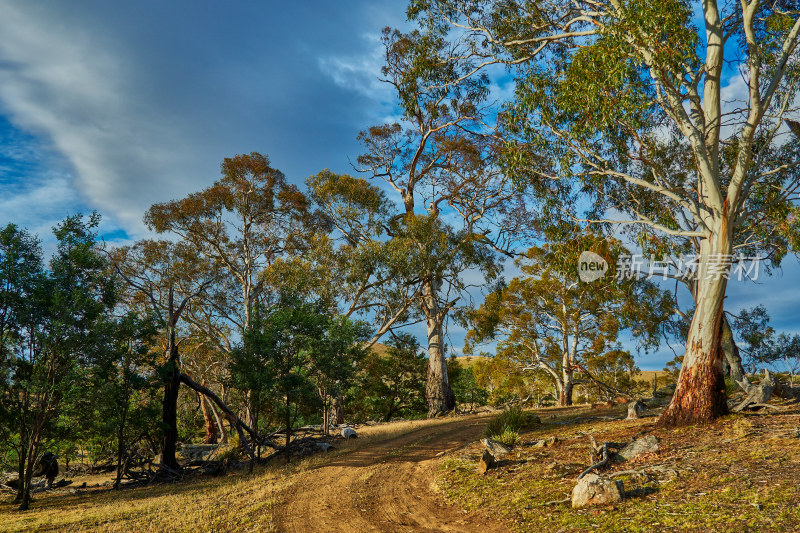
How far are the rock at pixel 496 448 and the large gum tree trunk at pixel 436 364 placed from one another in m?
13.4

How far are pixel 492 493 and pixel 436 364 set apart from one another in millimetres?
16632

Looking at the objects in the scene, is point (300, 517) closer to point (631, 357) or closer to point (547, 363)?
point (547, 363)

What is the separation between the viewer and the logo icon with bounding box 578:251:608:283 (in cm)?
1477

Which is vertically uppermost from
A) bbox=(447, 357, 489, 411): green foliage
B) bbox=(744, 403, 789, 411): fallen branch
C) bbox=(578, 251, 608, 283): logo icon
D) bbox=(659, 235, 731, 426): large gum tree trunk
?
bbox=(578, 251, 608, 283): logo icon

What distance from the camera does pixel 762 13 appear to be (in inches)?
545

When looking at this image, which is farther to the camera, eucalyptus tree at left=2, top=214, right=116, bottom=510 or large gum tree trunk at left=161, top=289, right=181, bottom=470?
large gum tree trunk at left=161, top=289, right=181, bottom=470

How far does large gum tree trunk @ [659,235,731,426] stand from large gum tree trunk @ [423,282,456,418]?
14150 mm

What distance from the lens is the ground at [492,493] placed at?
591 cm

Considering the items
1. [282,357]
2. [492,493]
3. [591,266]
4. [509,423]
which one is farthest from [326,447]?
[591,266]

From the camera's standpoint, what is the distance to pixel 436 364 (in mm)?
24484

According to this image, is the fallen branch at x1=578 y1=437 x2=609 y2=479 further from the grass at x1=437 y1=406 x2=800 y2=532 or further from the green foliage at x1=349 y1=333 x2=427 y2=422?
the green foliage at x1=349 y1=333 x2=427 y2=422

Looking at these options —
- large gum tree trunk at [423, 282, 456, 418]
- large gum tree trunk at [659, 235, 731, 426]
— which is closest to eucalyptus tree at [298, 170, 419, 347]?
large gum tree trunk at [423, 282, 456, 418]

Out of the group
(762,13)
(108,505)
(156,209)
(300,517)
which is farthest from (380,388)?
(762,13)

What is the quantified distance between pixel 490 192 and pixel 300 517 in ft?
68.6
